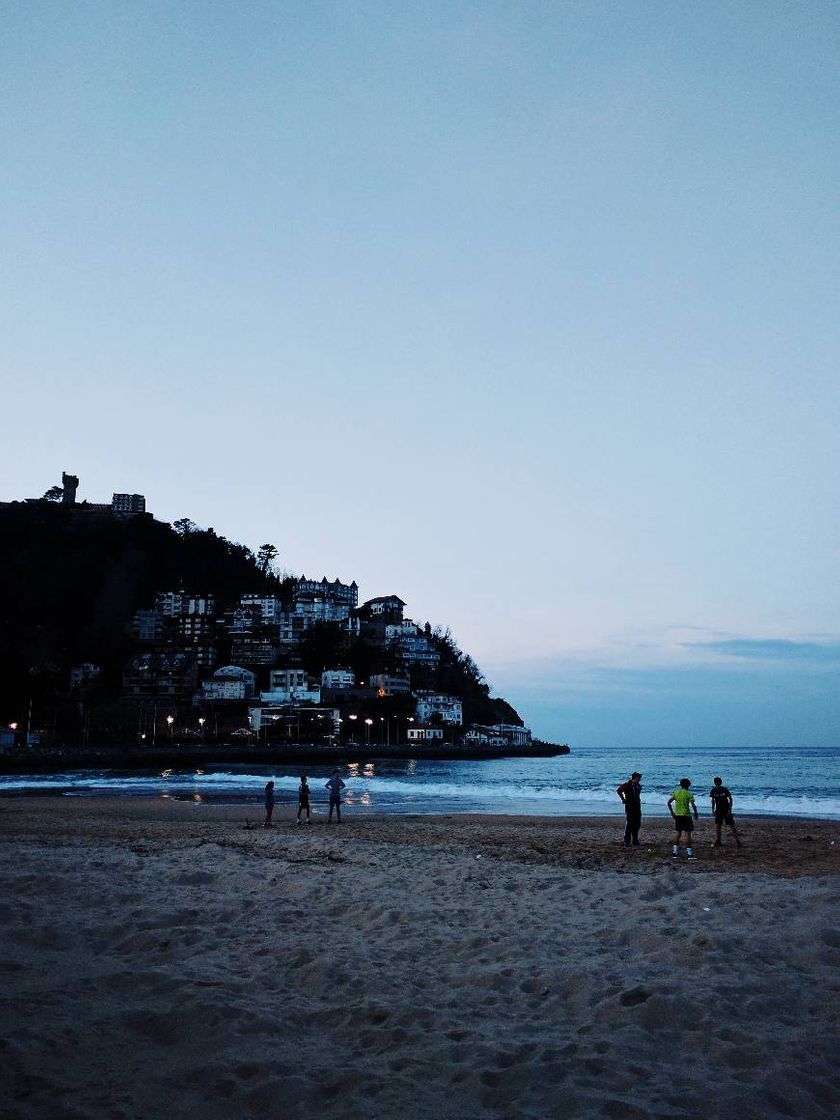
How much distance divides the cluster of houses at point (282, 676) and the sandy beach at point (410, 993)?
5116 inches

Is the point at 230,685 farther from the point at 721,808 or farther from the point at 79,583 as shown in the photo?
the point at 721,808

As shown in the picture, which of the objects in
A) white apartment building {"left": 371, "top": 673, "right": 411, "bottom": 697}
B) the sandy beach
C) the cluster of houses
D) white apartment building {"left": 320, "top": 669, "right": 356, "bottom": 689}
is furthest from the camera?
white apartment building {"left": 371, "top": 673, "right": 411, "bottom": 697}

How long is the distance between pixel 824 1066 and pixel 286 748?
119 m

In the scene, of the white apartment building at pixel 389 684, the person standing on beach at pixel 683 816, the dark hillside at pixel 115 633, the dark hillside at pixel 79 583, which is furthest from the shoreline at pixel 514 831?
the white apartment building at pixel 389 684

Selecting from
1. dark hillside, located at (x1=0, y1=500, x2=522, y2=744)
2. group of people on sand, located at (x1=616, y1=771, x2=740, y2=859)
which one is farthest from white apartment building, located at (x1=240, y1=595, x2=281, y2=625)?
group of people on sand, located at (x1=616, y1=771, x2=740, y2=859)

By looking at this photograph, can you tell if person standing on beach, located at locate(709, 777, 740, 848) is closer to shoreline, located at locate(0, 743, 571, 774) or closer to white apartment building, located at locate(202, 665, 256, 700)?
shoreline, located at locate(0, 743, 571, 774)

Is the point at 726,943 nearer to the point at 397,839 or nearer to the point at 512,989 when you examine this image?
the point at 512,989

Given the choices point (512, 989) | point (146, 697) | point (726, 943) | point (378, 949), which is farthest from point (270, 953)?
A: point (146, 697)

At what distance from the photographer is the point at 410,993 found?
624 centimetres

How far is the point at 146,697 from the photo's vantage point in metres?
147

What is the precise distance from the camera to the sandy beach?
176 inches

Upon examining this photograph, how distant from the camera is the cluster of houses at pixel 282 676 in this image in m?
144

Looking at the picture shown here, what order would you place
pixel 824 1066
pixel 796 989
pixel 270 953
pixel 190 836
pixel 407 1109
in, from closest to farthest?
pixel 407 1109 < pixel 824 1066 < pixel 796 989 < pixel 270 953 < pixel 190 836

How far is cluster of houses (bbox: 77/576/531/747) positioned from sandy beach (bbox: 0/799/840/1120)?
426ft
